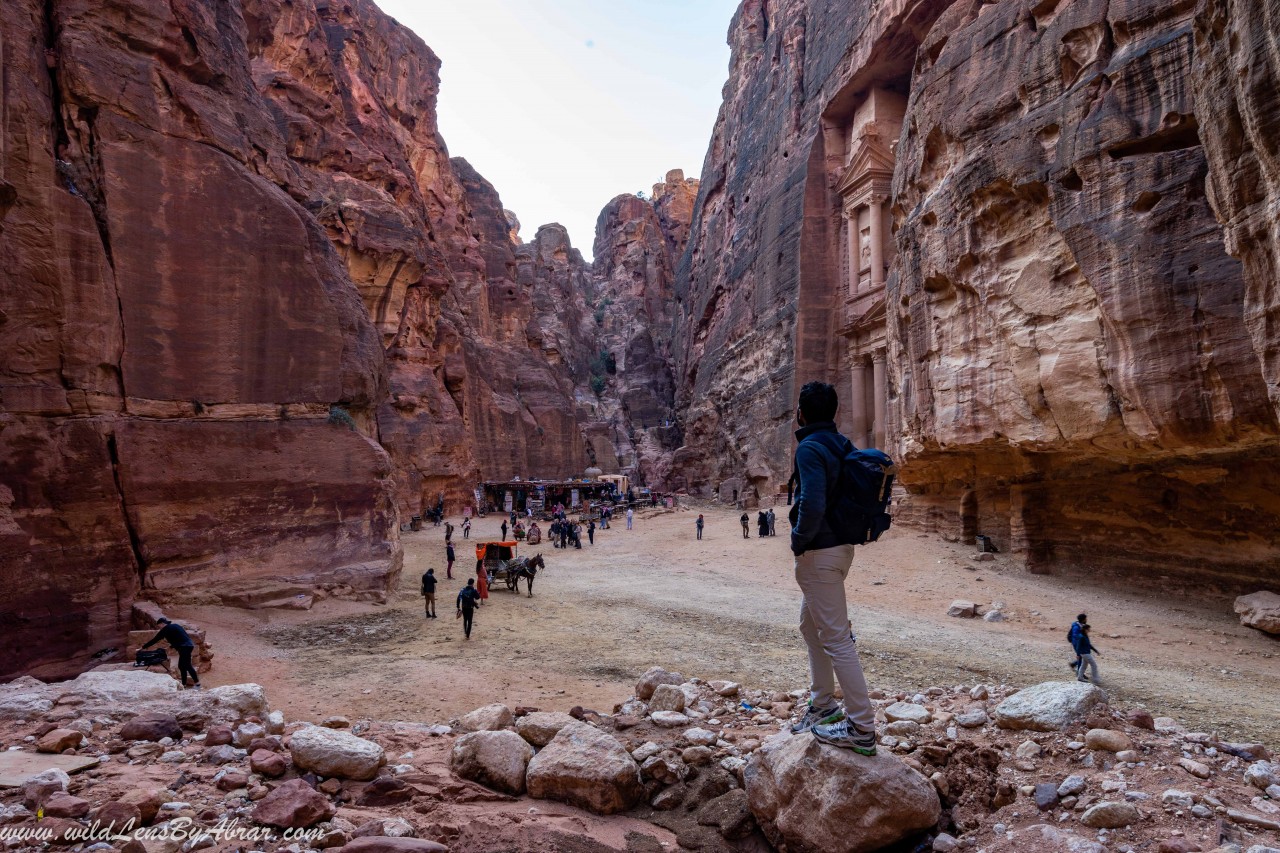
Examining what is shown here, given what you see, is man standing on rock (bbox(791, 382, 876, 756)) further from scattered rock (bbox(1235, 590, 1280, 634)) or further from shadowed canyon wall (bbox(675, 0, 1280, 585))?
scattered rock (bbox(1235, 590, 1280, 634))

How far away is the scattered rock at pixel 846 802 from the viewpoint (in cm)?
391

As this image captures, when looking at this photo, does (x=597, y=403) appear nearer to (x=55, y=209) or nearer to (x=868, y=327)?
(x=868, y=327)

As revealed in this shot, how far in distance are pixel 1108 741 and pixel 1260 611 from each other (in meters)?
10.7

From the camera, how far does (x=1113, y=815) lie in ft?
12.0

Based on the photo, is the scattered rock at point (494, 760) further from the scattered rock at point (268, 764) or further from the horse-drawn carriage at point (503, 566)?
the horse-drawn carriage at point (503, 566)

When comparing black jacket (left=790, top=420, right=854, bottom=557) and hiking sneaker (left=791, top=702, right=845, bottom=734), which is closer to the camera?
black jacket (left=790, top=420, right=854, bottom=557)

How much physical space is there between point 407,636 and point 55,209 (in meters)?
9.56

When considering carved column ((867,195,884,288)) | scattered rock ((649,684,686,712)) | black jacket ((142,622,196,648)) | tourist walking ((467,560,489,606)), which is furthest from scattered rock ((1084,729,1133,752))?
carved column ((867,195,884,288))

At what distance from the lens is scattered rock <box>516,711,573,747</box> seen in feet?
18.0

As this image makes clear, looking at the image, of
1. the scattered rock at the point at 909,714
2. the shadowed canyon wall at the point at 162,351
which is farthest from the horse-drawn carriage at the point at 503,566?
the scattered rock at the point at 909,714

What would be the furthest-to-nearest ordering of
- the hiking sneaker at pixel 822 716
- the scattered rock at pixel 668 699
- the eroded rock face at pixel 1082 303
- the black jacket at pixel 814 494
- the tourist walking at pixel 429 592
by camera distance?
the tourist walking at pixel 429 592
the eroded rock face at pixel 1082 303
the scattered rock at pixel 668 699
the hiking sneaker at pixel 822 716
the black jacket at pixel 814 494

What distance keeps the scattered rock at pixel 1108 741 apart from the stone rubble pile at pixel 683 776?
1 centimetres

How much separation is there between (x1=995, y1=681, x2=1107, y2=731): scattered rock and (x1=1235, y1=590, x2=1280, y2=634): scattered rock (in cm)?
984

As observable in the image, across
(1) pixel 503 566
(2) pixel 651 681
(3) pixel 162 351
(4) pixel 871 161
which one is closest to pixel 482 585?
(1) pixel 503 566
